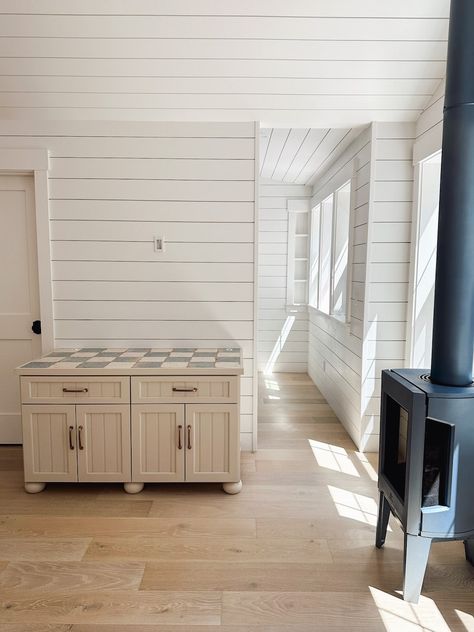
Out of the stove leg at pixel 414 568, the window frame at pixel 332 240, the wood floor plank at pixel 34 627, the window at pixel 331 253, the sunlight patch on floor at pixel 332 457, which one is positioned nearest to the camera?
the wood floor plank at pixel 34 627

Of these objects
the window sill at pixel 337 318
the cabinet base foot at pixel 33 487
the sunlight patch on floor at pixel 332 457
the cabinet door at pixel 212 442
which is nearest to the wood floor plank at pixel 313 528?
the cabinet door at pixel 212 442

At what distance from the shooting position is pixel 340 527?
7.88 ft

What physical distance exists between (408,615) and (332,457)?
1493mm

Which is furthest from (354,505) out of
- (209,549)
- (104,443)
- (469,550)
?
(104,443)

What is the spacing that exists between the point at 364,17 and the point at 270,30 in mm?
504

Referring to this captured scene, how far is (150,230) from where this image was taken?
10.4 ft

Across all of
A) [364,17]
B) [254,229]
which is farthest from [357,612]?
[364,17]

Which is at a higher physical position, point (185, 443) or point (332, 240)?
point (332, 240)

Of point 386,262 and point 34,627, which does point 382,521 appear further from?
point 386,262

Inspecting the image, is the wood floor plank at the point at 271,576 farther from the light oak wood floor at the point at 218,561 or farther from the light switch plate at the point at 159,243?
the light switch plate at the point at 159,243

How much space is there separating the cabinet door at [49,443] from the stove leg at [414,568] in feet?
6.27

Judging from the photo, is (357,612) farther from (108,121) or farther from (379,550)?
(108,121)

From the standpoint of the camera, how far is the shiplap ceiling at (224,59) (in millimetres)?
2385

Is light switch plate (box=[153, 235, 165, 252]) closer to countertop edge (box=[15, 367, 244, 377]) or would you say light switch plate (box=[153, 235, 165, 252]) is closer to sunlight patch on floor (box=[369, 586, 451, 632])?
countertop edge (box=[15, 367, 244, 377])
